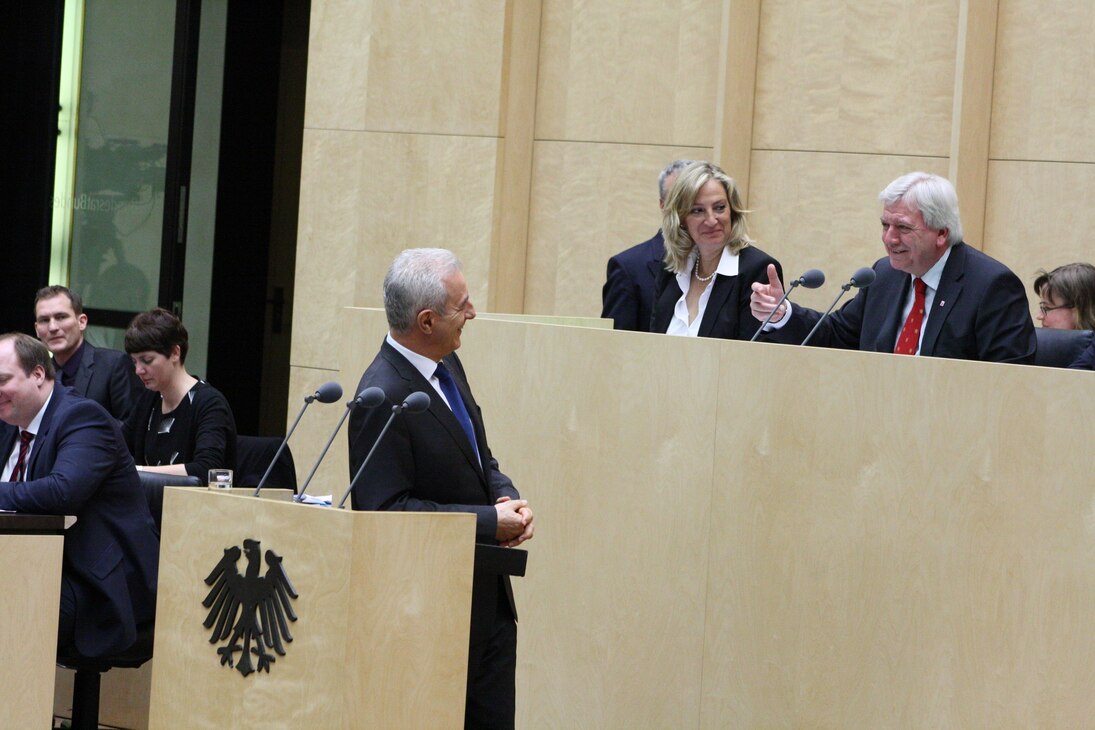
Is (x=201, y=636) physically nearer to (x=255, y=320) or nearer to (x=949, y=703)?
(x=949, y=703)

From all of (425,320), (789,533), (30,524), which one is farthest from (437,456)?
(30,524)

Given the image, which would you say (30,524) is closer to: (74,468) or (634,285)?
(74,468)

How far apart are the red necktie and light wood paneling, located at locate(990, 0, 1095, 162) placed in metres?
2.01

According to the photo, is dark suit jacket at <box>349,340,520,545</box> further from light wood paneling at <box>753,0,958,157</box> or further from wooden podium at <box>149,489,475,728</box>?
light wood paneling at <box>753,0,958,157</box>

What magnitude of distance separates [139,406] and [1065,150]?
3814mm

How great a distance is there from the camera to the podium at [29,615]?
164 inches

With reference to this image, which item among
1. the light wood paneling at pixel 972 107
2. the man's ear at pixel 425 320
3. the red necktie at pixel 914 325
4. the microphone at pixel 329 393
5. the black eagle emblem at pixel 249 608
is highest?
the light wood paneling at pixel 972 107

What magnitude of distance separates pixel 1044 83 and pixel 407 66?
9.58 feet

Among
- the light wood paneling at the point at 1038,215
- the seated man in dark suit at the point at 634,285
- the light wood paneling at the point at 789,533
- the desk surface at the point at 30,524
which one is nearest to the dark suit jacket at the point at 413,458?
the light wood paneling at the point at 789,533

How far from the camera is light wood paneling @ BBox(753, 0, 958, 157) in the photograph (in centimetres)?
621

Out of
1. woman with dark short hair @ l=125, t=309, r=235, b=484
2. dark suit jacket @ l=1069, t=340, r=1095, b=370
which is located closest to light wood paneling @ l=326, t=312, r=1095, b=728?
dark suit jacket @ l=1069, t=340, r=1095, b=370

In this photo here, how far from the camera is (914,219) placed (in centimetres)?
421

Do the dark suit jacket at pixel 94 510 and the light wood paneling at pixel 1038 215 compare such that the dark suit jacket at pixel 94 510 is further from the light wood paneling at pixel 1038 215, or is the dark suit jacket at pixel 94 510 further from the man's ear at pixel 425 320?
the light wood paneling at pixel 1038 215

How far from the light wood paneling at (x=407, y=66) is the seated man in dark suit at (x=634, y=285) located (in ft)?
6.82
